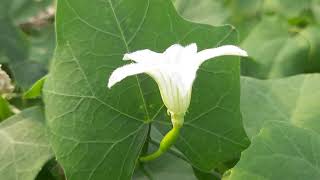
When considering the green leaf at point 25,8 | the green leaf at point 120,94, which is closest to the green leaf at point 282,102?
Result: the green leaf at point 120,94

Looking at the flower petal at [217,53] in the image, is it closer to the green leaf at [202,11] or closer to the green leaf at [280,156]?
the green leaf at [280,156]

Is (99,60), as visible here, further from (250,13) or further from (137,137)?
(250,13)

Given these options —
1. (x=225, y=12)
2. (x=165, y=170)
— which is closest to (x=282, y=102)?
(x=165, y=170)

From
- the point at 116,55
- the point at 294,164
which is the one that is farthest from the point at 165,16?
the point at 294,164

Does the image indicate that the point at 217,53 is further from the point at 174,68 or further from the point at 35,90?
the point at 35,90

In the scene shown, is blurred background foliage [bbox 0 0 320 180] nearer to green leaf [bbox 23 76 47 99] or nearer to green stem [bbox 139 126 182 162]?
green leaf [bbox 23 76 47 99]

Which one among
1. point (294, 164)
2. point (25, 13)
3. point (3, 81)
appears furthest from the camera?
point (25, 13)
